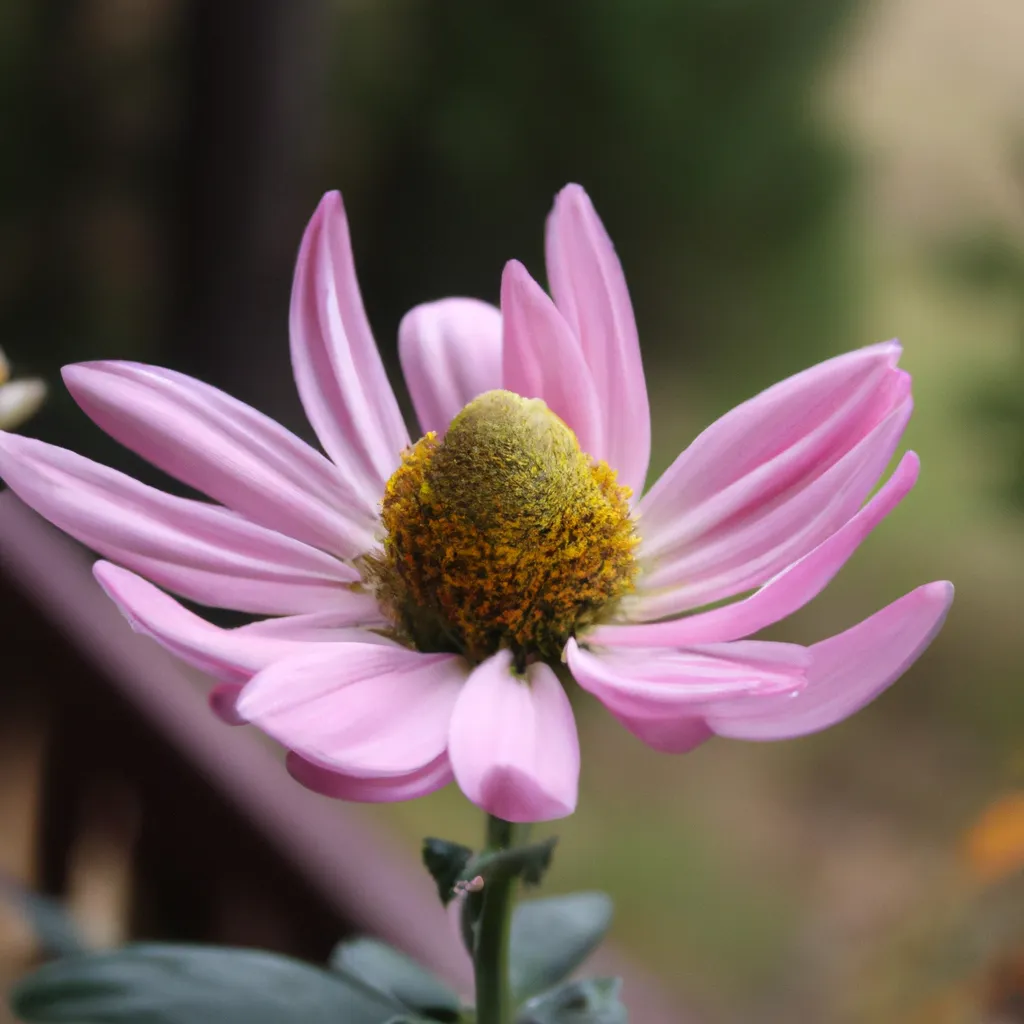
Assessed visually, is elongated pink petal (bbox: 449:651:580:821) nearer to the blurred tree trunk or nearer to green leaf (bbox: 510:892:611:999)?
green leaf (bbox: 510:892:611:999)

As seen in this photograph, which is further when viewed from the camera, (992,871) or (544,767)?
(992,871)

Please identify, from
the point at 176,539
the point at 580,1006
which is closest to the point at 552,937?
the point at 580,1006

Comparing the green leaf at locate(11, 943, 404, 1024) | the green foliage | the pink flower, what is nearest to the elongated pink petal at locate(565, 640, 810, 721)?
the pink flower

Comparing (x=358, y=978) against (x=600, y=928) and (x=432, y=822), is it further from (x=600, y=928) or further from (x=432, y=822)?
(x=432, y=822)

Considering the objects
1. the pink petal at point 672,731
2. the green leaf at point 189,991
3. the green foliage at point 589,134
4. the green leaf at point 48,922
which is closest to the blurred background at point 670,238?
the green foliage at point 589,134

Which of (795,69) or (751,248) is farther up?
(795,69)

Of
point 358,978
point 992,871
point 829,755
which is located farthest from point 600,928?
point 829,755
